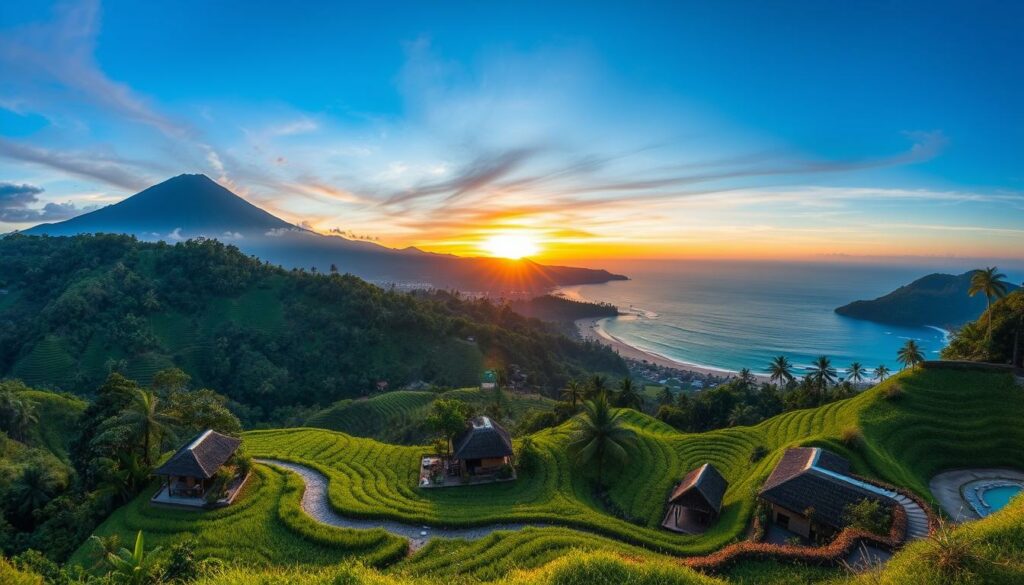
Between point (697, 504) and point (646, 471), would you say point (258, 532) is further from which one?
point (646, 471)

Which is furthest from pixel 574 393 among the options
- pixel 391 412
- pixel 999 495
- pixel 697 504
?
pixel 999 495

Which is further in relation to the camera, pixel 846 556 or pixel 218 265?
pixel 218 265

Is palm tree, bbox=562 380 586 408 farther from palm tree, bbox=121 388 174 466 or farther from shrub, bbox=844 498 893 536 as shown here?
palm tree, bbox=121 388 174 466

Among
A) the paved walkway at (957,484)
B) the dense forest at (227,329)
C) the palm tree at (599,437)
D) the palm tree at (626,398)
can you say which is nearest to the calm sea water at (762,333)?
the dense forest at (227,329)

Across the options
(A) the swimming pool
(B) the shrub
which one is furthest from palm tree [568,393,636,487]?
(A) the swimming pool

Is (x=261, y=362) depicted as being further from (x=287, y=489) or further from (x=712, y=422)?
(x=712, y=422)

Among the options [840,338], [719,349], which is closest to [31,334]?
[719,349]
